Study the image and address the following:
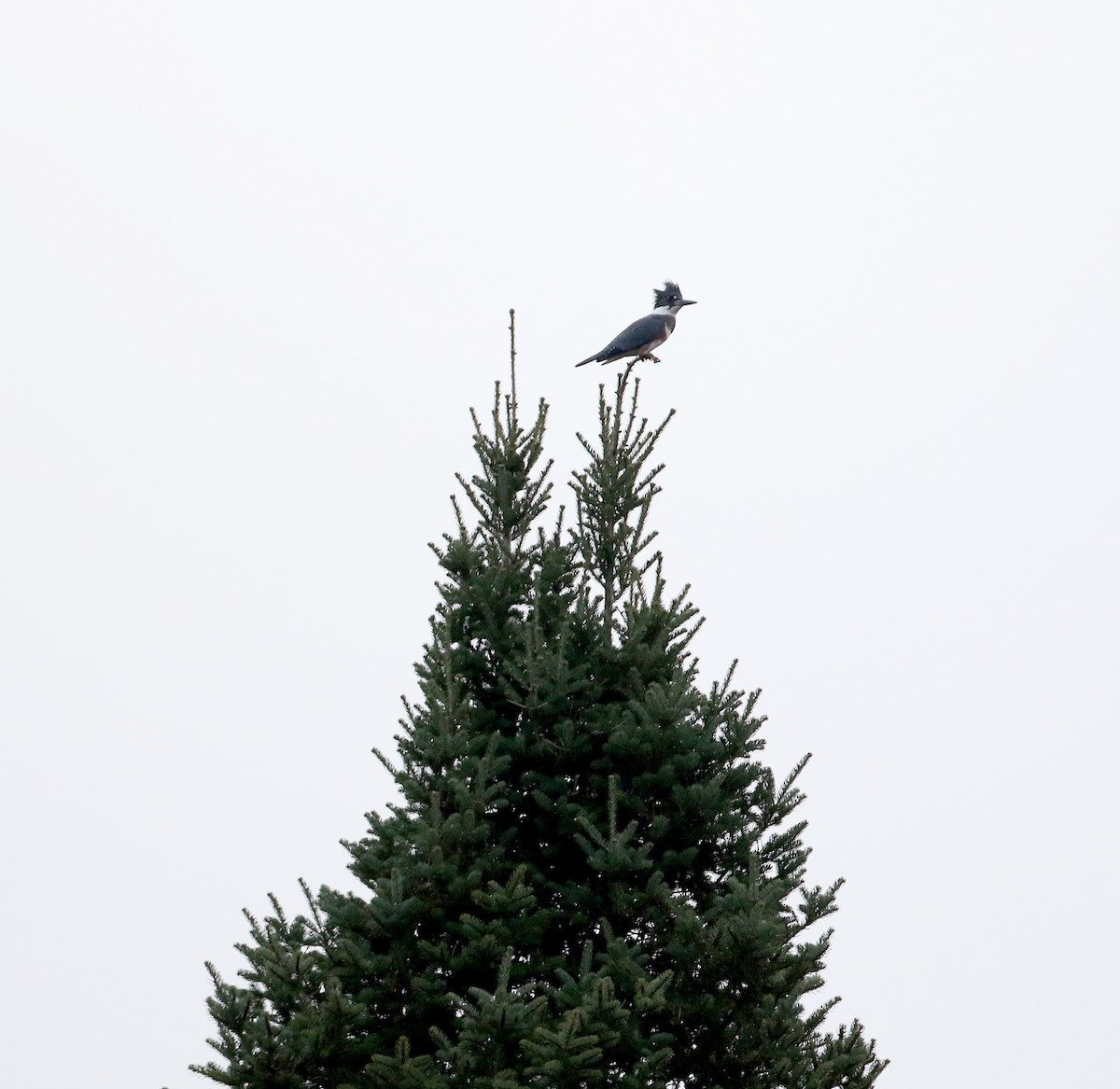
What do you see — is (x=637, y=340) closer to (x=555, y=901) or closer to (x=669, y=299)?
(x=669, y=299)

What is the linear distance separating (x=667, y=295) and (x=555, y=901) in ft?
30.2

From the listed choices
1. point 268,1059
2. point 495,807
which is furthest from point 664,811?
point 268,1059

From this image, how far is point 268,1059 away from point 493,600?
3.74m

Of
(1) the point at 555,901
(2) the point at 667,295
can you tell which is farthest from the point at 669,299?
(1) the point at 555,901

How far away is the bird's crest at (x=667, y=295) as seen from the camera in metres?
16.7

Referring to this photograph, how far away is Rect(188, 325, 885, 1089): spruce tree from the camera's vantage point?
855cm

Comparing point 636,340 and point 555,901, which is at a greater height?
point 636,340

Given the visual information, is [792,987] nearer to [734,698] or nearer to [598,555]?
[734,698]

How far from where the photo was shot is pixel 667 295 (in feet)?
55.2

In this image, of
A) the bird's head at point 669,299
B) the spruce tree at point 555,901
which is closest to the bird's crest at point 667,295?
the bird's head at point 669,299

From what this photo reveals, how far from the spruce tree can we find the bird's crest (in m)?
6.85

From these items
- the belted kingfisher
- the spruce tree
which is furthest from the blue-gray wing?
the spruce tree

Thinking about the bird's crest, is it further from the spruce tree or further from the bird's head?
the spruce tree

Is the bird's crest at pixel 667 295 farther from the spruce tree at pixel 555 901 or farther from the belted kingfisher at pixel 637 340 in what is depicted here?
the spruce tree at pixel 555 901
